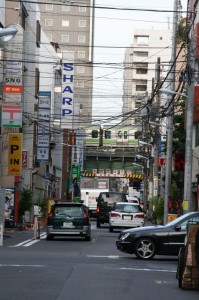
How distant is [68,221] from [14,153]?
44.8 ft

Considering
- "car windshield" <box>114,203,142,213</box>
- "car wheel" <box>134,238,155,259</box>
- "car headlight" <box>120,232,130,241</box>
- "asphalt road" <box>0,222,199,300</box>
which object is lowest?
"asphalt road" <box>0,222,199,300</box>

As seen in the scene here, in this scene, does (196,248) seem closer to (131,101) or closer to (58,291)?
(58,291)

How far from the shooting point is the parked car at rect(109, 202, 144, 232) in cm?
4494

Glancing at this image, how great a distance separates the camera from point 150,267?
72.8 feet

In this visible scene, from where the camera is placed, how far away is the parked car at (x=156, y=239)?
24.1 m

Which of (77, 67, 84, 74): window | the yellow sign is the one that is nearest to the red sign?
the yellow sign

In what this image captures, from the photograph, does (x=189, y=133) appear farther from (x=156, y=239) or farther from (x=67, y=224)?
(x=156, y=239)

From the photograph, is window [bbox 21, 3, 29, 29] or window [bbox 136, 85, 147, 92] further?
window [bbox 136, 85, 147, 92]

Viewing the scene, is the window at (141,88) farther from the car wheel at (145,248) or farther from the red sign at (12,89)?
the car wheel at (145,248)

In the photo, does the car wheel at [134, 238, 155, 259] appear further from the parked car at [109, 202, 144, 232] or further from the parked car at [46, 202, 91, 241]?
the parked car at [109, 202, 144, 232]

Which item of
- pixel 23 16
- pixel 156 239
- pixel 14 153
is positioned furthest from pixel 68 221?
pixel 23 16

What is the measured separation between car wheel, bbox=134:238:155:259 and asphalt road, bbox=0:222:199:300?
0.29 m

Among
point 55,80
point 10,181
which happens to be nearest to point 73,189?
point 55,80

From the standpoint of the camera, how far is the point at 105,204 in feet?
189
